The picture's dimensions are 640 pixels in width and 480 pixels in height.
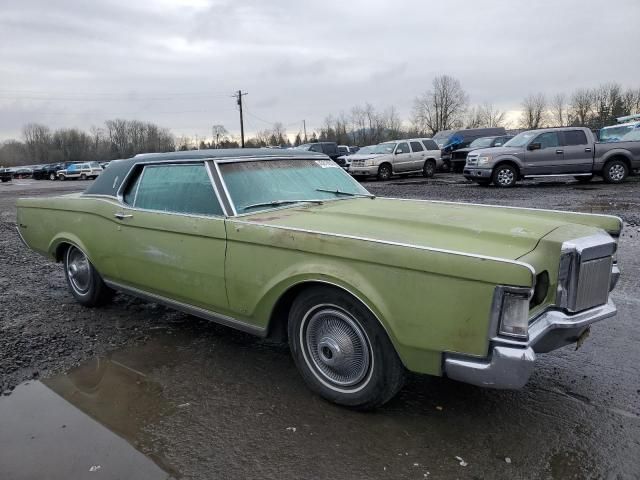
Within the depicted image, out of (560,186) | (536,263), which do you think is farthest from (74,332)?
(560,186)

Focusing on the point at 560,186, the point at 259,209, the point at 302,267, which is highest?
the point at 259,209

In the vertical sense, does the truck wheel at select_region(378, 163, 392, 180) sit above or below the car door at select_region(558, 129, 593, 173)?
below

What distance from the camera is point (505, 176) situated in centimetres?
1579

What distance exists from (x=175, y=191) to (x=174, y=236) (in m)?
0.46

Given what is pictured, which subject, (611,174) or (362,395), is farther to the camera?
(611,174)

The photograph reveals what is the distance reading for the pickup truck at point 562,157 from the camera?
15.3 meters

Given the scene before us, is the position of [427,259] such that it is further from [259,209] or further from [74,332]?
[74,332]

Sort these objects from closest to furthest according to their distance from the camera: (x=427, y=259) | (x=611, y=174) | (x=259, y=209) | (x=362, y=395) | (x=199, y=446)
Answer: (x=427, y=259)
(x=199, y=446)
(x=362, y=395)
(x=259, y=209)
(x=611, y=174)

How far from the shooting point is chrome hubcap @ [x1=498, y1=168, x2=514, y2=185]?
1573cm

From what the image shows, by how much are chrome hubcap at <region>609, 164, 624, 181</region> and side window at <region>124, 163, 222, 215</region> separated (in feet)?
51.2

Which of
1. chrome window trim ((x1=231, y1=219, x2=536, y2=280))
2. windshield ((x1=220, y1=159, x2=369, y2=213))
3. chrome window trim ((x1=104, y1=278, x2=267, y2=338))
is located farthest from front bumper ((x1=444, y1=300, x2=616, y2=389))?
windshield ((x1=220, y1=159, x2=369, y2=213))

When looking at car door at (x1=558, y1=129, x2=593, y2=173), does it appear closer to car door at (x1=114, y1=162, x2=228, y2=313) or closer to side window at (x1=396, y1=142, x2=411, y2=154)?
side window at (x1=396, y1=142, x2=411, y2=154)

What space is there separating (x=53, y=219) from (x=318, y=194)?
113 inches

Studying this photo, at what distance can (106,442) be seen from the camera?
2.68 meters
